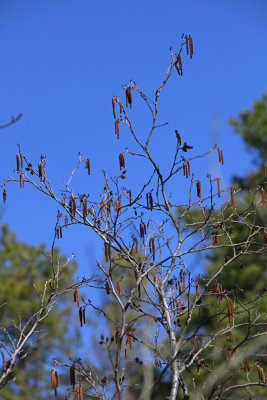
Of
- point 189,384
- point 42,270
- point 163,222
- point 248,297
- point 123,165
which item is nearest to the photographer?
point 123,165

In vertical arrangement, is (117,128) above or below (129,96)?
below

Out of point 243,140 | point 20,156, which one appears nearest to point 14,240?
point 243,140

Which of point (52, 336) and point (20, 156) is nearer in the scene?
point (20, 156)

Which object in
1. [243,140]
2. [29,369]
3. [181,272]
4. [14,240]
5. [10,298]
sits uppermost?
[243,140]

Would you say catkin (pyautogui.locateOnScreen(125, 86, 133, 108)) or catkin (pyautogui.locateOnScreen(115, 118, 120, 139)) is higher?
catkin (pyautogui.locateOnScreen(125, 86, 133, 108))

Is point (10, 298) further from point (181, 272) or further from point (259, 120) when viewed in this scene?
point (181, 272)

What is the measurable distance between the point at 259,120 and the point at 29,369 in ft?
31.1

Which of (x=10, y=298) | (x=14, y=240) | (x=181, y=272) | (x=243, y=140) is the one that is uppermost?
(x=243, y=140)

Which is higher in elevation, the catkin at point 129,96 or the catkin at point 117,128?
the catkin at point 129,96

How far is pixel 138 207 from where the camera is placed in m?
5.07

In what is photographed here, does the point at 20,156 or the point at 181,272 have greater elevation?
the point at 20,156

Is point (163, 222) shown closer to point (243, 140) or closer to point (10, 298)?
point (10, 298)

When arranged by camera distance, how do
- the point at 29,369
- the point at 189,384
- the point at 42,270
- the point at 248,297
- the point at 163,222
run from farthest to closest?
1. the point at 42,270
2. the point at 29,369
3. the point at 248,297
4. the point at 189,384
5. the point at 163,222


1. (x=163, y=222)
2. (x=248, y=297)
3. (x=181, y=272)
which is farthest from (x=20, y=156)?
(x=248, y=297)
